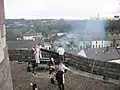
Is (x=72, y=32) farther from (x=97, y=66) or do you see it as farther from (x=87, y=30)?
(x=97, y=66)

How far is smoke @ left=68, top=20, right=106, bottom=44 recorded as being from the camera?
84.0 metres

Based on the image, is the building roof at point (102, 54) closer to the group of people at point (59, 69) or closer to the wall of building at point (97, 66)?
the wall of building at point (97, 66)

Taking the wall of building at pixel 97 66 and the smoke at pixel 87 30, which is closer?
the wall of building at pixel 97 66

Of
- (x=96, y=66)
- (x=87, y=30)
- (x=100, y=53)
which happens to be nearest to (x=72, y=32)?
(x=87, y=30)

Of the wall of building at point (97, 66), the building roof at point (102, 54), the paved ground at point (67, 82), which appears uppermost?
the wall of building at point (97, 66)

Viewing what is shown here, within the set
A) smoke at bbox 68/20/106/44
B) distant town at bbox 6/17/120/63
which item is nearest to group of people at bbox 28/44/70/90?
distant town at bbox 6/17/120/63

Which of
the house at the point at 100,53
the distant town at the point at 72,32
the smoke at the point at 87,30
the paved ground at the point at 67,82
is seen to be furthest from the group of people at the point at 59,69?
the smoke at the point at 87,30

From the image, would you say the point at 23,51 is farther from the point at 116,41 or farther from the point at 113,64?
the point at 116,41

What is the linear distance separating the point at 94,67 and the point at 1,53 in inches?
282

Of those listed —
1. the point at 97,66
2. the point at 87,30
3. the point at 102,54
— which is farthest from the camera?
A: the point at 87,30

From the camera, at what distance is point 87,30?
299ft

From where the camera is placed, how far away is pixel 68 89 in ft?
32.4

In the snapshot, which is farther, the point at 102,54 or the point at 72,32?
the point at 72,32

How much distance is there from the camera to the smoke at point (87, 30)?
84000 millimetres
